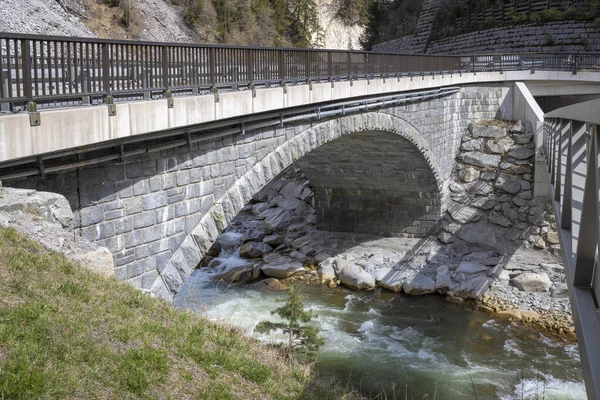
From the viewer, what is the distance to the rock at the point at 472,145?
24.1 metres

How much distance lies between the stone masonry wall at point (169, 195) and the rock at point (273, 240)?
10671 millimetres

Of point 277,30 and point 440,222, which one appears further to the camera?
point 277,30

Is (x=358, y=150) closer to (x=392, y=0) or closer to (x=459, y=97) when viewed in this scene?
(x=459, y=97)

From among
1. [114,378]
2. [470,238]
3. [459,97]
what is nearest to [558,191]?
[114,378]

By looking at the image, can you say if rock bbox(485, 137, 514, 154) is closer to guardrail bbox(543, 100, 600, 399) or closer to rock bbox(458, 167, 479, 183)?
rock bbox(458, 167, 479, 183)

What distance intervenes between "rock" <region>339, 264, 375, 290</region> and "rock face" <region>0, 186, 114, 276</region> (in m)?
14.3

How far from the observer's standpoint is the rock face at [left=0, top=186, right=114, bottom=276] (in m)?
6.05

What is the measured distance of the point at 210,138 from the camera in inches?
393

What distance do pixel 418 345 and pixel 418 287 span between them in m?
4.13

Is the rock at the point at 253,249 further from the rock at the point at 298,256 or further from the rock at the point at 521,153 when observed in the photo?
the rock at the point at 521,153

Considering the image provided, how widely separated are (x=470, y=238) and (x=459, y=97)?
5418mm

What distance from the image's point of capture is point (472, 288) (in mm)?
19781

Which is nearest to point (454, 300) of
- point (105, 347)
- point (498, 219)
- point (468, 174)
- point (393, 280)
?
point (393, 280)

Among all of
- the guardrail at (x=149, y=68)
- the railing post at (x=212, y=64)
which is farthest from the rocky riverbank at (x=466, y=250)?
the railing post at (x=212, y=64)
